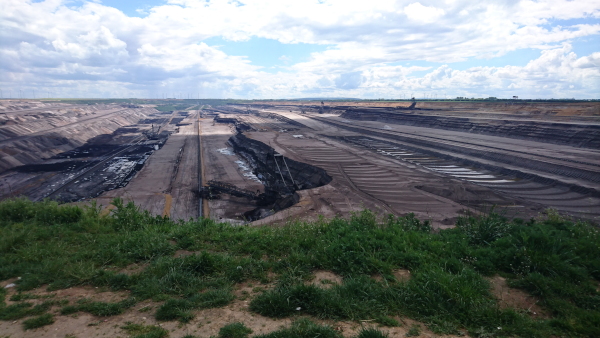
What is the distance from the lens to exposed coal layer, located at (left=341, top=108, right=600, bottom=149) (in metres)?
30.5

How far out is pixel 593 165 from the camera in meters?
22.0

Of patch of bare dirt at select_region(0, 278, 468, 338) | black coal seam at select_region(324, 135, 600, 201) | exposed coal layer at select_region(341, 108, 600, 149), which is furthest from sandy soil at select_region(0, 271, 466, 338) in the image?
exposed coal layer at select_region(341, 108, 600, 149)

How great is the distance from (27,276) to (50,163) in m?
35.9

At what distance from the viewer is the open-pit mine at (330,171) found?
1778 centimetres

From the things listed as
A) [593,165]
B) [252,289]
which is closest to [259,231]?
[252,289]

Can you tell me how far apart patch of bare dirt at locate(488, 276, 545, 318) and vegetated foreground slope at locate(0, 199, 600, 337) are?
0.19ft

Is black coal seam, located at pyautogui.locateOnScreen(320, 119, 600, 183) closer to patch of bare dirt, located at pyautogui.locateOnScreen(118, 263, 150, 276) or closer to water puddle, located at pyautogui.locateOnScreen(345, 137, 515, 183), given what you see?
water puddle, located at pyautogui.locateOnScreen(345, 137, 515, 183)

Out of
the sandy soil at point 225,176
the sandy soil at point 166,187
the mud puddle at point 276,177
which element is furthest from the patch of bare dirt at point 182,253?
the sandy soil at point 225,176

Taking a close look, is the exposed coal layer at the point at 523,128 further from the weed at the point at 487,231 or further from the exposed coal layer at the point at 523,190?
the weed at the point at 487,231

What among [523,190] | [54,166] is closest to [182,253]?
[523,190]

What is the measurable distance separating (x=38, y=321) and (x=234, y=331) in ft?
9.52

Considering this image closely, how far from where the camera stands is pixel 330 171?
79.4 feet

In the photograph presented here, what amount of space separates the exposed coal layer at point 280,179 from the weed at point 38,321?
14.0m

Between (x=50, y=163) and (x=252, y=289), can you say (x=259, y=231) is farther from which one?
(x=50, y=163)
